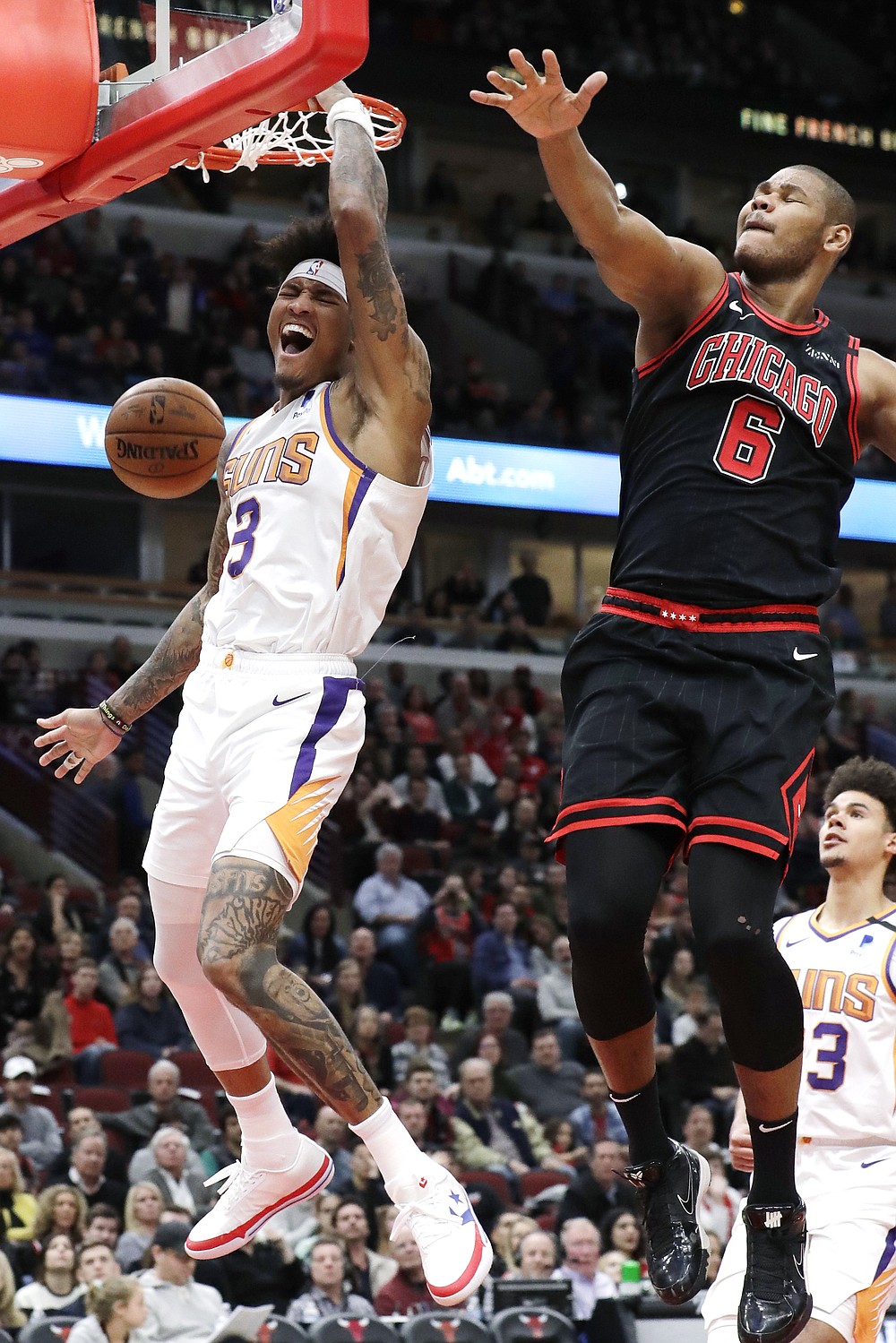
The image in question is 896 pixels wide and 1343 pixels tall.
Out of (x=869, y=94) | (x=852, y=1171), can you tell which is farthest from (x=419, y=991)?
(x=869, y=94)

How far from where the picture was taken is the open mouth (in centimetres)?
529

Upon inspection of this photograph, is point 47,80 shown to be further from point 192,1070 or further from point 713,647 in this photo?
point 192,1070

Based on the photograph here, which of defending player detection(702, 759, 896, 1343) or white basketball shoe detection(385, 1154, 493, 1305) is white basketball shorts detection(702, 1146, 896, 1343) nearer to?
defending player detection(702, 759, 896, 1343)

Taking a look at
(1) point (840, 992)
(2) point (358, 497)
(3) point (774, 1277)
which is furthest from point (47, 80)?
(1) point (840, 992)

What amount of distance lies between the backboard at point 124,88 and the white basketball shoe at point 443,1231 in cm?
283

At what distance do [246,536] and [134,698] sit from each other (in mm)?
854

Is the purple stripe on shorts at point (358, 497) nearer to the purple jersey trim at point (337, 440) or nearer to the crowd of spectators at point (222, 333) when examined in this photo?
the purple jersey trim at point (337, 440)

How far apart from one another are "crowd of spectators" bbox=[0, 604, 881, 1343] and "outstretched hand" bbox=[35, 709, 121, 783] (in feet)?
13.7

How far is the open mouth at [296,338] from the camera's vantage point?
529 centimetres

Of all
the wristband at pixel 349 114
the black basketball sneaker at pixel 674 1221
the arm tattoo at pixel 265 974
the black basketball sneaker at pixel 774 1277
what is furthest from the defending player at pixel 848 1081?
the wristband at pixel 349 114

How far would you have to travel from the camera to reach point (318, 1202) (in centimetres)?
1050

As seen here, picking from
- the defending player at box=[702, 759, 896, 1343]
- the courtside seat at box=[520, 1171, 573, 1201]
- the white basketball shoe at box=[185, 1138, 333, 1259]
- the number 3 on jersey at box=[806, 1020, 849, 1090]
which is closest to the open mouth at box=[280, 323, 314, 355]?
the white basketball shoe at box=[185, 1138, 333, 1259]

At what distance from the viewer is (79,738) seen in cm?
574

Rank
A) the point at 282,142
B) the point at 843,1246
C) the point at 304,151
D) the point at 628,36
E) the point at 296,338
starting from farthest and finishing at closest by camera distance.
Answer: the point at 628,36 → the point at 843,1246 → the point at 304,151 → the point at 282,142 → the point at 296,338
